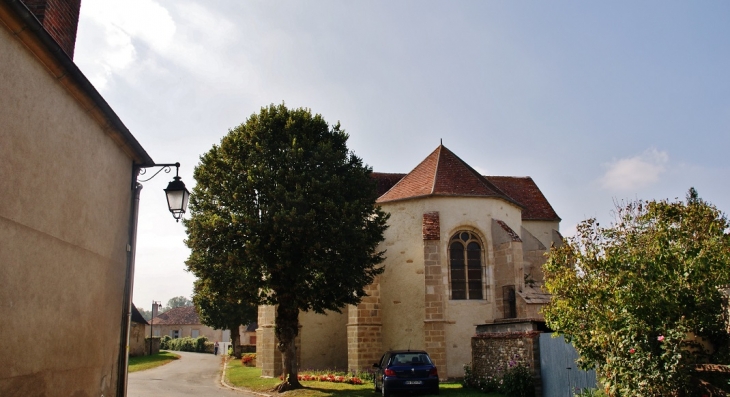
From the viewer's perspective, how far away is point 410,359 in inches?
673

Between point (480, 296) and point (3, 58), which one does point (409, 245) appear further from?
point (3, 58)

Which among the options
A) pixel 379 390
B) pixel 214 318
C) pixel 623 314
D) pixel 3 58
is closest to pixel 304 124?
pixel 379 390

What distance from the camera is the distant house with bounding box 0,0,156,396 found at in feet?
21.2

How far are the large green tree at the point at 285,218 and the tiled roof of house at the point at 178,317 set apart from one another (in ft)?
235

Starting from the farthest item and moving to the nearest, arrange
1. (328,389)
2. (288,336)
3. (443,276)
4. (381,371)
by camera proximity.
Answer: (443,276), (288,336), (328,389), (381,371)

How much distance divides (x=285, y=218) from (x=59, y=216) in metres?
10.4

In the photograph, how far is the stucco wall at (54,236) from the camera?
646cm

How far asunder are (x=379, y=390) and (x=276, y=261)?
530cm

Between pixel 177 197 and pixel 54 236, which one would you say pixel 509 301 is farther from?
pixel 54 236

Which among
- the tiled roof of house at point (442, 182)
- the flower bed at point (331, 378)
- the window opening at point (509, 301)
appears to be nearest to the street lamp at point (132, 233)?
the flower bed at point (331, 378)

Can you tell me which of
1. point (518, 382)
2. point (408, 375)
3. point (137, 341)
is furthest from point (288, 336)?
point (137, 341)

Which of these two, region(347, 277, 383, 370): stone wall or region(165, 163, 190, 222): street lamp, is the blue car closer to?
region(347, 277, 383, 370): stone wall

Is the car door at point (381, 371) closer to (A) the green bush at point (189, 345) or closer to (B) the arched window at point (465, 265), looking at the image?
(B) the arched window at point (465, 265)

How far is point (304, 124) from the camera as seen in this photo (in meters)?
20.2
